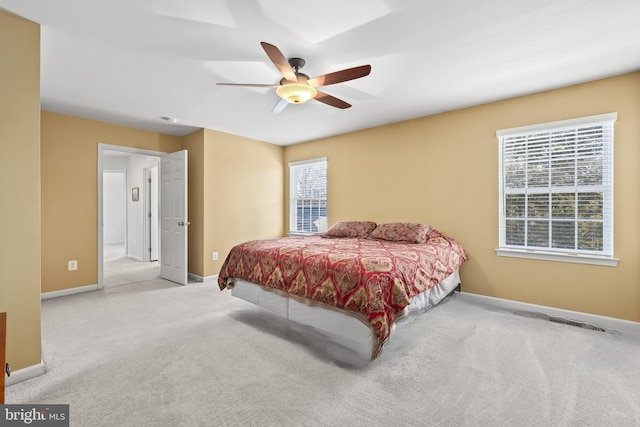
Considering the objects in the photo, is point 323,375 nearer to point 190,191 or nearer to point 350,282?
point 350,282

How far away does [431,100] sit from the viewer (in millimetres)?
3518

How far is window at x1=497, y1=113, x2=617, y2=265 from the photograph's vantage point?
9.62 feet

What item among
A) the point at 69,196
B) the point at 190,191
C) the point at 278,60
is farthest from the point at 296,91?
the point at 69,196

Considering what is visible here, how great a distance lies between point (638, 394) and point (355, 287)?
1.86 m

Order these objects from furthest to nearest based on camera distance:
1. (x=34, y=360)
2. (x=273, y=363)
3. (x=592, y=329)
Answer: (x=592, y=329) → (x=273, y=363) → (x=34, y=360)

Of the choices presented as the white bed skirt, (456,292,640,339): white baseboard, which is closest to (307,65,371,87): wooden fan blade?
the white bed skirt

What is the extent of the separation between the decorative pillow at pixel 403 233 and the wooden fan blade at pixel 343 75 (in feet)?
6.89

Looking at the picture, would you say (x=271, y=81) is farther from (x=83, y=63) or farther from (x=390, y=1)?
(x=83, y=63)

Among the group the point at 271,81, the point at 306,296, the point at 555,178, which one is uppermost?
the point at 271,81

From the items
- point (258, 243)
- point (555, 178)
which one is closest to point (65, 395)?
point (258, 243)

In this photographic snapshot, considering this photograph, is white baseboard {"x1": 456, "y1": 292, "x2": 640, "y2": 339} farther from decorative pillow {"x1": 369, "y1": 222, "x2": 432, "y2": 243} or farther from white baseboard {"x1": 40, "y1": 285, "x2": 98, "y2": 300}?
white baseboard {"x1": 40, "y1": 285, "x2": 98, "y2": 300}

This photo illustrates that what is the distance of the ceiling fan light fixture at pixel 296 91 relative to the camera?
240cm

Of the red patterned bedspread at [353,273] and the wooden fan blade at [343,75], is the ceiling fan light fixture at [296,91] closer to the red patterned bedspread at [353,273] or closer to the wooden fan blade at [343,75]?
the wooden fan blade at [343,75]

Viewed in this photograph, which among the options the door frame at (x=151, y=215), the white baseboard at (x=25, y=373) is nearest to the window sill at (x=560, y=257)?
the white baseboard at (x=25, y=373)
